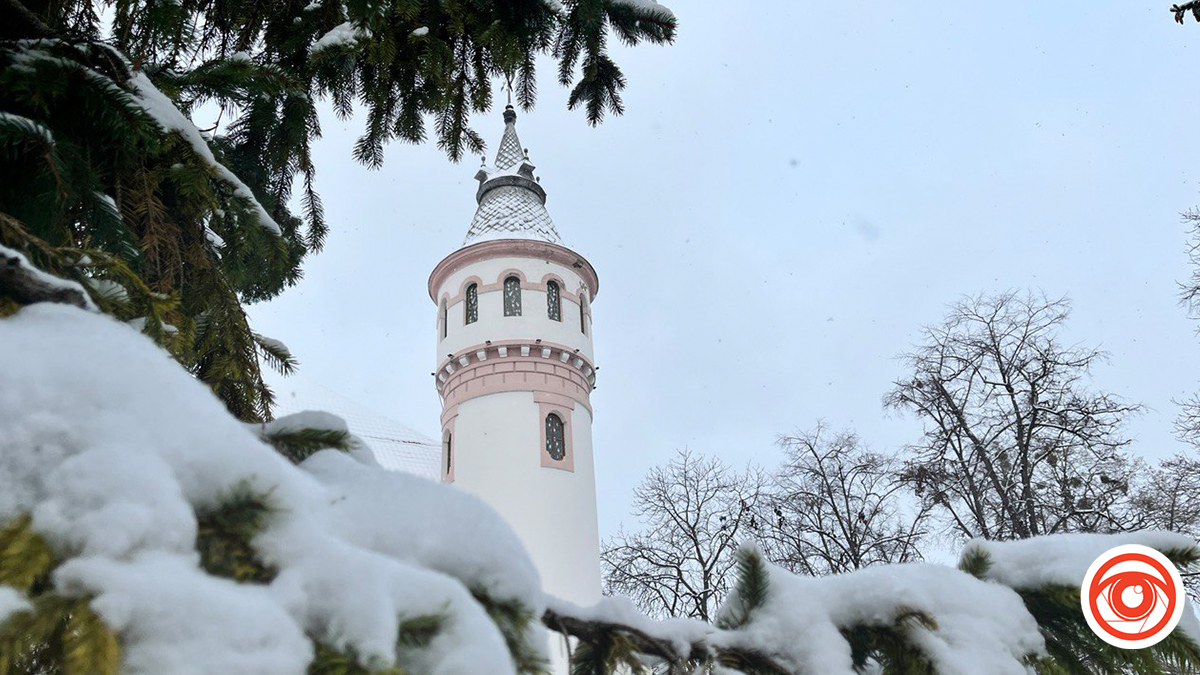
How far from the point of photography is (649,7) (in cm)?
340

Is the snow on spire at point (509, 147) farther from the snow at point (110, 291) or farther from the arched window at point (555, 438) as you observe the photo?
the snow at point (110, 291)

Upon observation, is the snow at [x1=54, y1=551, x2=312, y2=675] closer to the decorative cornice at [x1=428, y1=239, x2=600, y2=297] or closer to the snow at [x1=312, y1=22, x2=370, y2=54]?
the snow at [x1=312, y1=22, x2=370, y2=54]

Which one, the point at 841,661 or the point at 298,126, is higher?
the point at 298,126

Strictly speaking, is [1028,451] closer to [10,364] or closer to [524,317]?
[524,317]

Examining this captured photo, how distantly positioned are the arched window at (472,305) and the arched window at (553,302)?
1.78 m

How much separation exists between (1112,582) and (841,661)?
1.80 ft

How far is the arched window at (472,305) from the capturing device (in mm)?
21578

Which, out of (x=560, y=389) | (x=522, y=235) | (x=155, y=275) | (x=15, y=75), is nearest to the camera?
(x=15, y=75)

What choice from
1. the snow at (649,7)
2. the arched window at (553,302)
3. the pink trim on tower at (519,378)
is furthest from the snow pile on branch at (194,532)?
the arched window at (553,302)

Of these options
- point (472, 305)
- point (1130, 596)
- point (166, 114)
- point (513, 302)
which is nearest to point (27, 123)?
point (166, 114)

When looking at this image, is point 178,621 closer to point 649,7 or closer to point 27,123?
point 27,123

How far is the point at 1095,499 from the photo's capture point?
13172 millimetres

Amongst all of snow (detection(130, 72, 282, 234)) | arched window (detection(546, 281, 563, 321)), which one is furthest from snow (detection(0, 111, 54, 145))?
arched window (detection(546, 281, 563, 321))

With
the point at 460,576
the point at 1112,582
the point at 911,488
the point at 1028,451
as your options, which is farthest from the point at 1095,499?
the point at 460,576
